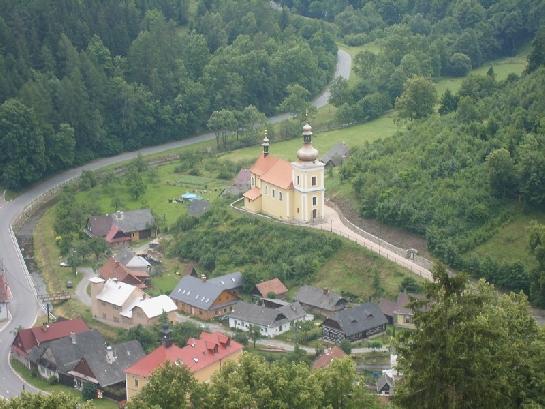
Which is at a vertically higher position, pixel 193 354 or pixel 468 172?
pixel 468 172

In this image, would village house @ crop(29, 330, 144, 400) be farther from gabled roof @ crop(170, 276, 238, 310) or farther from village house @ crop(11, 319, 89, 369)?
gabled roof @ crop(170, 276, 238, 310)

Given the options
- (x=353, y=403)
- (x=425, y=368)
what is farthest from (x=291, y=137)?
(x=425, y=368)

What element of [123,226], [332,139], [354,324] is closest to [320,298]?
[354,324]

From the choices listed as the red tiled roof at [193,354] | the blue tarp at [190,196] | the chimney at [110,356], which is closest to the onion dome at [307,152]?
the blue tarp at [190,196]

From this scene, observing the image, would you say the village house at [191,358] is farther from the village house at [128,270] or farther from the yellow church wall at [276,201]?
the yellow church wall at [276,201]

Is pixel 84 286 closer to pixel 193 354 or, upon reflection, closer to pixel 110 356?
pixel 110 356

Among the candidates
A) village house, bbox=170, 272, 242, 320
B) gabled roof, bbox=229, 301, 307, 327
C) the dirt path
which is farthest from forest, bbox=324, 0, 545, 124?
gabled roof, bbox=229, 301, 307, 327
